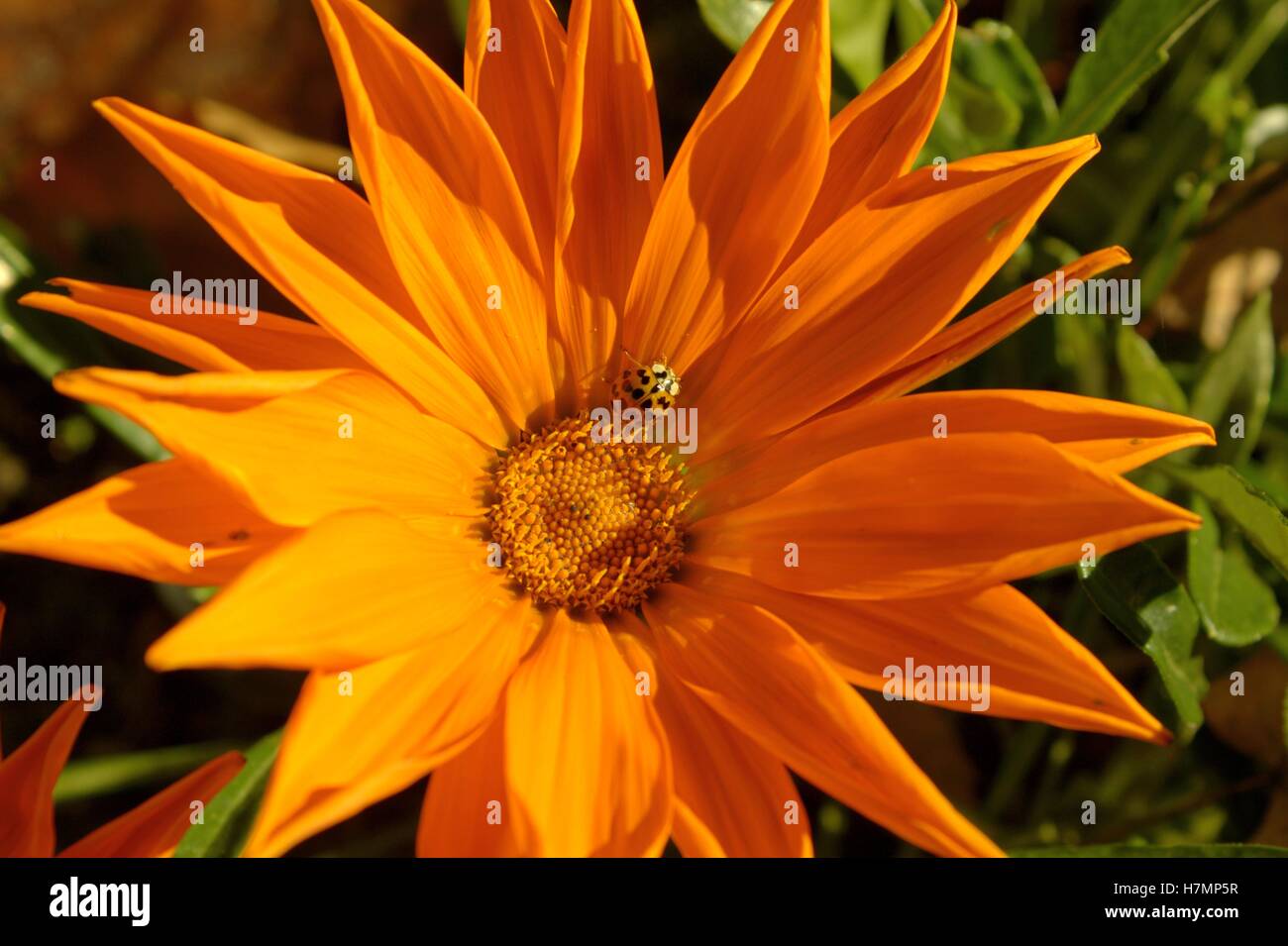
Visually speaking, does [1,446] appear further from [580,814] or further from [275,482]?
[580,814]

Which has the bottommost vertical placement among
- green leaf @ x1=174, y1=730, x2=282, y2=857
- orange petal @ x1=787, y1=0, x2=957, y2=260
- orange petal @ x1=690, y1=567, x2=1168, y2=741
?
green leaf @ x1=174, y1=730, x2=282, y2=857

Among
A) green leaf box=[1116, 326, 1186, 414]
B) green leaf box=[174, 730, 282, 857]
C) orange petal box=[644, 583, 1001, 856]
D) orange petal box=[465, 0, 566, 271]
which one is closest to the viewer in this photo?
orange petal box=[644, 583, 1001, 856]

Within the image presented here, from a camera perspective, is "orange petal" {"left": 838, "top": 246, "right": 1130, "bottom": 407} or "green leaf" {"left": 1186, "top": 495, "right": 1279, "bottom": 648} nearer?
"orange petal" {"left": 838, "top": 246, "right": 1130, "bottom": 407}

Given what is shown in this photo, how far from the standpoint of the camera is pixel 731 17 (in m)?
1.67

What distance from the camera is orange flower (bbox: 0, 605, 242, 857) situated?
51.2 inches

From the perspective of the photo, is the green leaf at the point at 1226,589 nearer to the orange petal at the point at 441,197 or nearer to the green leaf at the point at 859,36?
the green leaf at the point at 859,36

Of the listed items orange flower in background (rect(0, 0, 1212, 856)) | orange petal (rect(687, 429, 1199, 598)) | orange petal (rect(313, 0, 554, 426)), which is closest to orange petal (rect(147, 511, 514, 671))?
orange flower in background (rect(0, 0, 1212, 856))

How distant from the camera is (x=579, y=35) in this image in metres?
1.29

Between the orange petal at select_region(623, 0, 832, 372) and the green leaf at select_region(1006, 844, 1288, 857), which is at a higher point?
the orange petal at select_region(623, 0, 832, 372)

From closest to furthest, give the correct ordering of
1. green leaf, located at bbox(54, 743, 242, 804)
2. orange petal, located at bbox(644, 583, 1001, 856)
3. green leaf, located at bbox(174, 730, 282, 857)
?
orange petal, located at bbox(644, 583, 1001, 856) → green leaf, located at bbox(174, 730, 282, 857) → green leaf, located at bbox(54, 743, 242, 804)

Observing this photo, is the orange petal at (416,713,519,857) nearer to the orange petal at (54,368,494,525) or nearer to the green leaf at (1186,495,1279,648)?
the orange petal at (54,368,494,525)

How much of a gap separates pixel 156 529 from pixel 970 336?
90 centimetres

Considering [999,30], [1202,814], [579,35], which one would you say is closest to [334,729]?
[579,35]

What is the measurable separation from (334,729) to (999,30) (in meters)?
1.30
